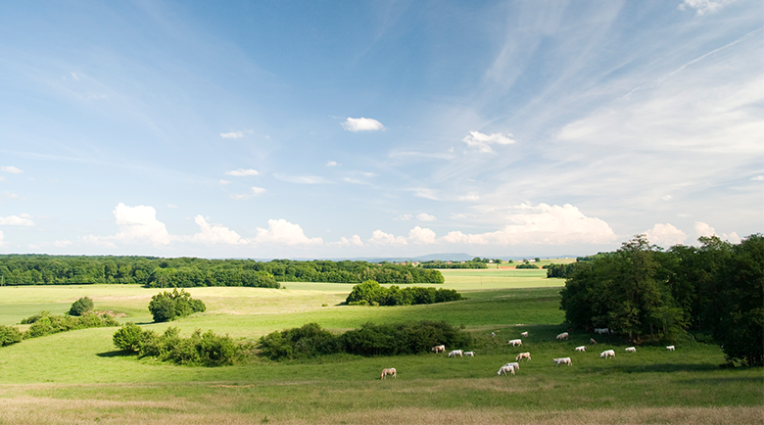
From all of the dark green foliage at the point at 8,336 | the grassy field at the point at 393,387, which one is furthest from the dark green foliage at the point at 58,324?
the grassy field at the point at 393,387

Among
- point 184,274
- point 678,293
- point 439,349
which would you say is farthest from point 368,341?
point 184,274

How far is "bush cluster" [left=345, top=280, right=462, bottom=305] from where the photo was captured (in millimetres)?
107812

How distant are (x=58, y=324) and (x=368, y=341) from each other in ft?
189

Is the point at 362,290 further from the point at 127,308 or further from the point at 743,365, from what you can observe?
the point at 743,365

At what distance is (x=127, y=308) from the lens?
103m

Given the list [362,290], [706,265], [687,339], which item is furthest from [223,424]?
[362,290]

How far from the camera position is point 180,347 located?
46875 mm

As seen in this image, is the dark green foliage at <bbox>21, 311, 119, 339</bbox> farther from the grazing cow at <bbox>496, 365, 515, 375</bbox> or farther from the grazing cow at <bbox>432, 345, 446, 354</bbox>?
the grazing cow at <bbox>496, 365, 515, 375</bbox>

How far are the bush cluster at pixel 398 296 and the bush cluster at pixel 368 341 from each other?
57.3 meters

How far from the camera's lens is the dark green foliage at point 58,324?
207ft

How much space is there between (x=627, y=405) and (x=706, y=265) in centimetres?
4219

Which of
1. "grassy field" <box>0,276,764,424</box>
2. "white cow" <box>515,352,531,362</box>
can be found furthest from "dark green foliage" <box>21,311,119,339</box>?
"white cow" <box>515,352,531,362</box>

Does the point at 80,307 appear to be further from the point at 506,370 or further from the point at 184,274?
the point at 506,370

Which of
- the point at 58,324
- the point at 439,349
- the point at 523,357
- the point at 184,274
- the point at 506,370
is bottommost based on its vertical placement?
the point at 439,349
